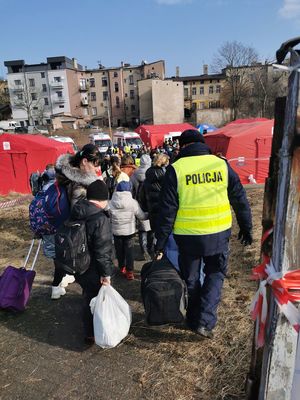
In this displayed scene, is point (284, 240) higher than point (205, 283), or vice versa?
point (284, 240)

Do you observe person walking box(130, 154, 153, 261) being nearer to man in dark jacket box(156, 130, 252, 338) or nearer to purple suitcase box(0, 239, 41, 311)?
purple suitcase box(0, 239, 41, 311)

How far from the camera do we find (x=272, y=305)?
1756 mm

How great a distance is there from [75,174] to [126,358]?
76.6 inches

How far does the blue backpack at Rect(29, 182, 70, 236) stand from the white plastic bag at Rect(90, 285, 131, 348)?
113cm

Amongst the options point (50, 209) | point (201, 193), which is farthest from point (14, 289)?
point (201, 193)

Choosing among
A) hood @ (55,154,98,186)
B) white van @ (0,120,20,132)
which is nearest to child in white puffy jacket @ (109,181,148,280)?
hood @ (55,154,98,186)

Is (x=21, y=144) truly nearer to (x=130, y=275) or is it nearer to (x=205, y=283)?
(x=130, y=275)

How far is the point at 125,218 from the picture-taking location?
479 cm

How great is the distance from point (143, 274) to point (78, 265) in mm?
626

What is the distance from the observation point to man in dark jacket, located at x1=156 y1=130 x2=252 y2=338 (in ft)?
9.97

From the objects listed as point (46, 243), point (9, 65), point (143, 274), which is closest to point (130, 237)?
point (46, 243)

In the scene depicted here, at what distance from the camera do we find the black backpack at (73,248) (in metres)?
3.07

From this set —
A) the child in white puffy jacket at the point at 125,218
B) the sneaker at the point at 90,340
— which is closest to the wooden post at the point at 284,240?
the sneaker at the point at 90,340

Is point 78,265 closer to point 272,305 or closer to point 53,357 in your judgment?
point 53,357
